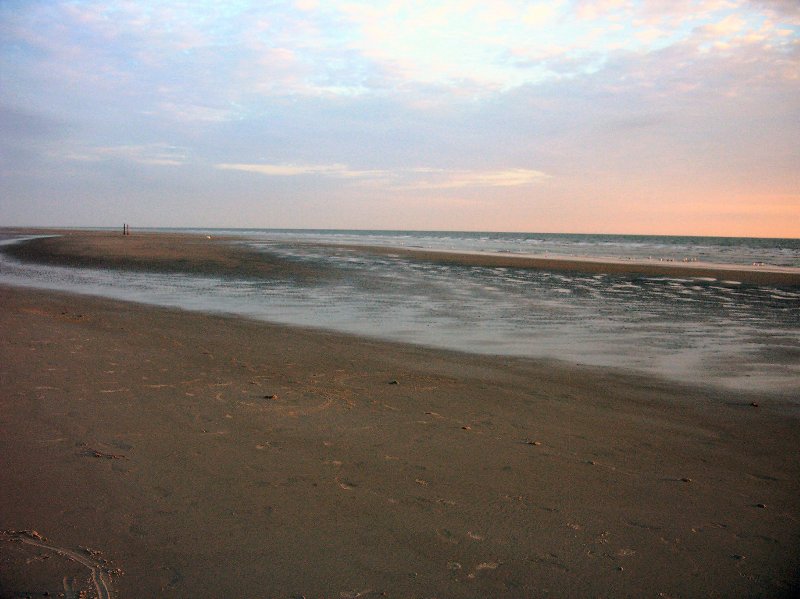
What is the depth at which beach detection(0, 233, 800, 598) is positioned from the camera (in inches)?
142

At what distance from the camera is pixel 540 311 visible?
1641cm

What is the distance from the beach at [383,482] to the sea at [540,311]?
76.8 inches

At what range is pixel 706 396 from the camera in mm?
8148

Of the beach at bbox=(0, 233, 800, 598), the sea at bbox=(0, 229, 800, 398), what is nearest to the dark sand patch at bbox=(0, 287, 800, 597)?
the beach at bbox=(0, 233, 800, 598)

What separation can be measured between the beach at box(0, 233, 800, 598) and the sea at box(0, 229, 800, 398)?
6.40ft

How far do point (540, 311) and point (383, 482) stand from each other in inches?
485

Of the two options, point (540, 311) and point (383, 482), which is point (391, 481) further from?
point (540, 311)

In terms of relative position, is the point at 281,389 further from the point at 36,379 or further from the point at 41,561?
the point at 41,561

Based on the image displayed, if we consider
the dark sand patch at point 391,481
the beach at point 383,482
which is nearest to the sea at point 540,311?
the beach at point 383,482

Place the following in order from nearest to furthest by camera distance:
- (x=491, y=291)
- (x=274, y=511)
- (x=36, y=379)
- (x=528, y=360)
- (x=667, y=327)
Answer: (x=274, y=511), (x=36, y=379), (x=528, y=360), (x=667, y=327), (x=491, y=291)

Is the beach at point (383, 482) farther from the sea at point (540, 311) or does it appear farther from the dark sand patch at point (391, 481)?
the sea at point (540, 311)

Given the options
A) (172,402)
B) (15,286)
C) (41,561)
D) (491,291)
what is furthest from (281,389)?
(15,286)

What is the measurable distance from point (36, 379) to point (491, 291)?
16.2m

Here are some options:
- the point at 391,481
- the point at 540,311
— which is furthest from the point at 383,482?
the point at 540,311
